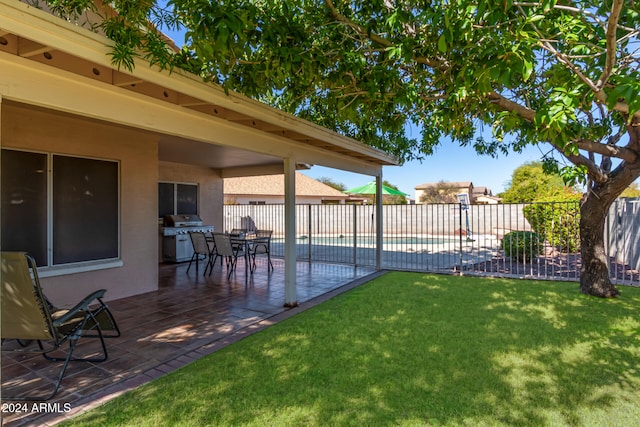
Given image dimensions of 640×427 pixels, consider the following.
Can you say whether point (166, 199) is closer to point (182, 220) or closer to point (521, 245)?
point (182, 220)

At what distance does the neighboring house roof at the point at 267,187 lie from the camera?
86.6 ft

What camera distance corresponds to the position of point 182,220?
9961 millimetres

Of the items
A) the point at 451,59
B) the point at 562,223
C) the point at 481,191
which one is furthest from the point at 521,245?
the point at 481,191

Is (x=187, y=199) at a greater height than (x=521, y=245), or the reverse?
(x=187, y=199)

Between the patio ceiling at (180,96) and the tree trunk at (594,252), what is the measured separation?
4267mm

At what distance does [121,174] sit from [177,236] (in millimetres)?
3945

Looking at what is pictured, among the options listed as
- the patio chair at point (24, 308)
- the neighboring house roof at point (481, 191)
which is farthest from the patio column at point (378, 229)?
the neighboring house roof at point (481, 191)

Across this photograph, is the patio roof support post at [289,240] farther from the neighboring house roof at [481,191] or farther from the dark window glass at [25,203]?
the neighboring house roof at [481,191]

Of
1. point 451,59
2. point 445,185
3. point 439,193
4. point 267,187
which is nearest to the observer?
point 451,59

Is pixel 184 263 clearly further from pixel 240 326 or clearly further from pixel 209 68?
pixel 209 68

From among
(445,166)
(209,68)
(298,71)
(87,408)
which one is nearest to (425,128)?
(298,71)

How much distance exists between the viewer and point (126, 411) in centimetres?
278

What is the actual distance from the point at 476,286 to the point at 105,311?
674cm

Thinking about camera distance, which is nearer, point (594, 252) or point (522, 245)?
A: point (594, 252)
